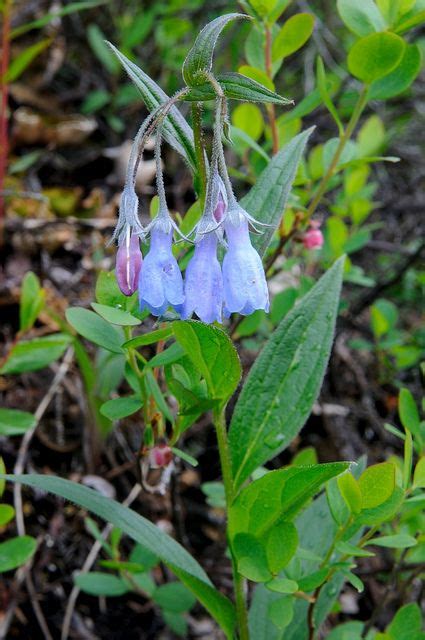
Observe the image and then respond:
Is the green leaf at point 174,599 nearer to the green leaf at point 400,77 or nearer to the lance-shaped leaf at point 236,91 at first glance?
the lance-shaped leaf at point 236,91

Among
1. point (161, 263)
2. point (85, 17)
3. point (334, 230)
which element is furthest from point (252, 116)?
point (85, 17)

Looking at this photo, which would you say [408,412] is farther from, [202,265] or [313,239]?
[202,265]

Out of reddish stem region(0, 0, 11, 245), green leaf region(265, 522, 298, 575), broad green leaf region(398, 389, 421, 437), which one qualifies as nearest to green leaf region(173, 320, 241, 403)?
green leaf region(265, 522, 298, 575)

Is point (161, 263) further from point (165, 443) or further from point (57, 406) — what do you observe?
point (57, 406)

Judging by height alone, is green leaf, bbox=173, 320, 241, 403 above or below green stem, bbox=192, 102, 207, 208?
below

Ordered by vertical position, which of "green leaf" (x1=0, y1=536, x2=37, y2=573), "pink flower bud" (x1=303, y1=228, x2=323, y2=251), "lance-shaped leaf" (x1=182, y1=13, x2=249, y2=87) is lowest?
"green leaf" (x1=0, y1=536, x2=37, y2=573)

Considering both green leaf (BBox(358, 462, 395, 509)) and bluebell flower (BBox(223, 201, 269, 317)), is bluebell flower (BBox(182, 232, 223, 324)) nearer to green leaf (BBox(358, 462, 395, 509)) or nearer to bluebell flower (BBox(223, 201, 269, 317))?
bluebell flower (BBox(223, 201, 269, 317))
